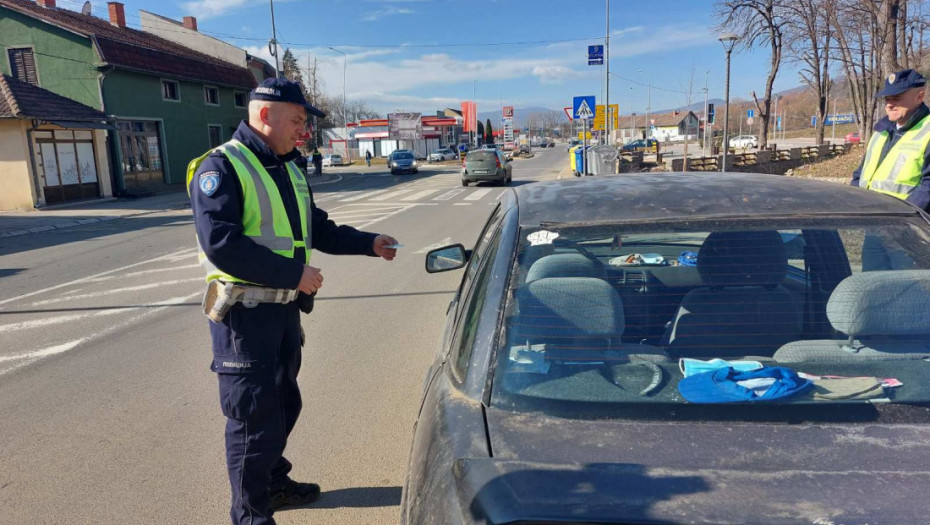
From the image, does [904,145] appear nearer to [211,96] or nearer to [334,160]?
[211,96]

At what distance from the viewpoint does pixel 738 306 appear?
6.72 ft

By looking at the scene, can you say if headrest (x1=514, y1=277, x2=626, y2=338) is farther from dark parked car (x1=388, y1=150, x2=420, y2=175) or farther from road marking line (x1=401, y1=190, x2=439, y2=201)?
dark parked car (x1=388, y1=150, x2=420, y2=175)

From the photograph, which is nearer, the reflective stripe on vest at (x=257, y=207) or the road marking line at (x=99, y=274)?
the reflective stripe on vest at (x=257, y=207)

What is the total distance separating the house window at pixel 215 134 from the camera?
3238 cm

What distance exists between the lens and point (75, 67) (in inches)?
999

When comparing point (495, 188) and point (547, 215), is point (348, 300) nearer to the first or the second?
point (547, 215)

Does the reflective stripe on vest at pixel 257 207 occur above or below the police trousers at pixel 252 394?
above

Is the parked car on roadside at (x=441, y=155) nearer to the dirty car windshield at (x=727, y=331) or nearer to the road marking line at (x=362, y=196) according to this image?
the road marking line at (x=362, y=196)

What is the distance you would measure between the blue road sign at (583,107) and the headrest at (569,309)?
17972 millimetres

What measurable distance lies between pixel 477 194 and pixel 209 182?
19753 mm

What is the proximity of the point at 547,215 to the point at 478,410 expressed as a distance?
853mm

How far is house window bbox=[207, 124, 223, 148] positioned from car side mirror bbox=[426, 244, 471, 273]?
104ft

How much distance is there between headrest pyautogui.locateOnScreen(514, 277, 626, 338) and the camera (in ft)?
6.46

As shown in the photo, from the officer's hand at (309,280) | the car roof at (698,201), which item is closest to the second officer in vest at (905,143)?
the car roof at (698,201)
